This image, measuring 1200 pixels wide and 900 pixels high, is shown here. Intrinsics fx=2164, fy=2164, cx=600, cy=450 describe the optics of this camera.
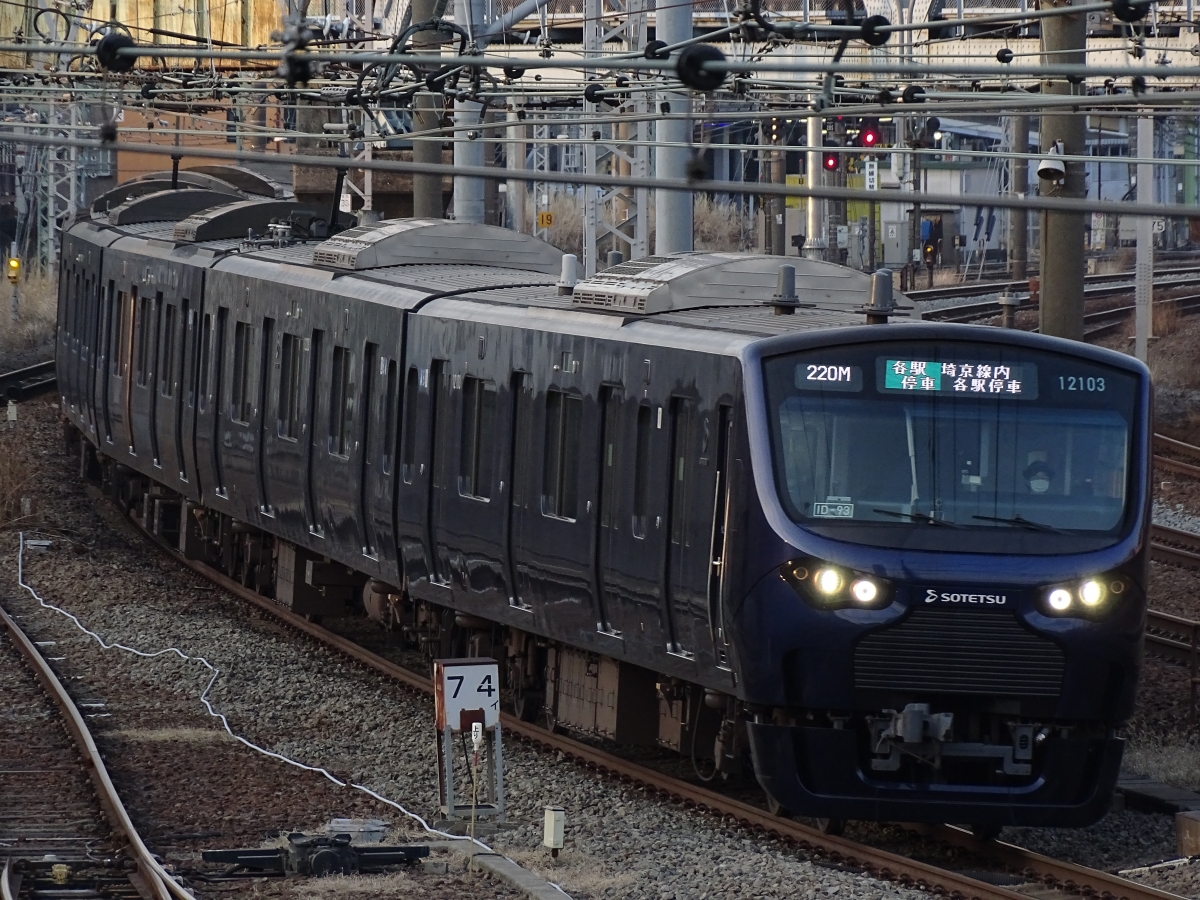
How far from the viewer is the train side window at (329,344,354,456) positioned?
14.7 m

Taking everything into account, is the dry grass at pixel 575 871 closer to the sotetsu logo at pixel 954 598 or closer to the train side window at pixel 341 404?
the sotetsu logo at pixel 954 598

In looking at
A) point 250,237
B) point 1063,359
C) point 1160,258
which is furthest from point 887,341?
point 1160,258

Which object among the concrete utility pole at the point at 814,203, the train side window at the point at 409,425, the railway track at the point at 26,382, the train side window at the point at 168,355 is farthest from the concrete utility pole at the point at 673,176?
the railway track at the point at 26,382

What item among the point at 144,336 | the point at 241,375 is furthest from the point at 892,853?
the point at 144,336

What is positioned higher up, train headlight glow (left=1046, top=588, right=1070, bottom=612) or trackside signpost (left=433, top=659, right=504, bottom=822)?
train headlight glow (left=1046, top=588, right=1070, bottom=612)

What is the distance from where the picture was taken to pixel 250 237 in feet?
61.8

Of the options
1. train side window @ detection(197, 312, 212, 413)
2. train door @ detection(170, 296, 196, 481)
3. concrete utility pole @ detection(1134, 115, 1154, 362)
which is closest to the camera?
train side window @ detection(197, 312, 212, 413)

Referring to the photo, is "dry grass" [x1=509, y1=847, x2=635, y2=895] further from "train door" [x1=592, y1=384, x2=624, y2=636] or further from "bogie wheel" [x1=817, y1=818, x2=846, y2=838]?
"train door" [x1=592, y1=384, x2=624, y2=636]

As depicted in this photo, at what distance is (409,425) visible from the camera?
1370cm

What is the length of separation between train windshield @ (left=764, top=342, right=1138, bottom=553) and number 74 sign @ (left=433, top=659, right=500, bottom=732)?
195 cm

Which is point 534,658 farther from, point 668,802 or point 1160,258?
point 1160,258

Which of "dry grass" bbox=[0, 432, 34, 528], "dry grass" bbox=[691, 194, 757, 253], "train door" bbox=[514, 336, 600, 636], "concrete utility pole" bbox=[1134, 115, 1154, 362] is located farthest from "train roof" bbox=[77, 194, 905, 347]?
"dry grass" bbox=[691, 194, 757, 253]

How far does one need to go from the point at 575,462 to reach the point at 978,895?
3.59 meters

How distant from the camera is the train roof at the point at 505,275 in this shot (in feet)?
36.5
